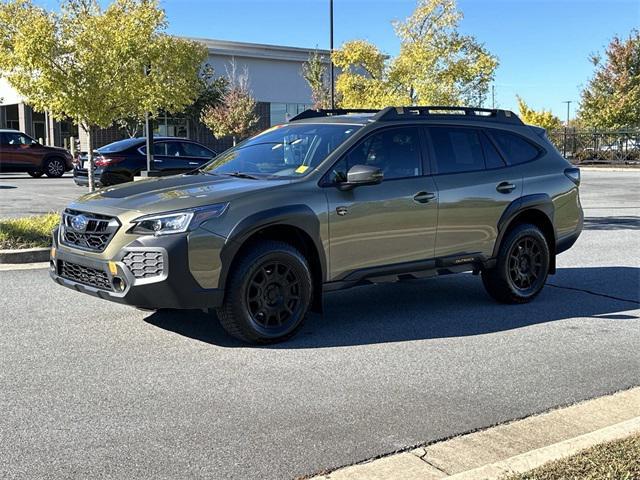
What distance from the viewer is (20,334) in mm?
5988

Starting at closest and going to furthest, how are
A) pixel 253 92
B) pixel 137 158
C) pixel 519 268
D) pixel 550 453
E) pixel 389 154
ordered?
pixel 550 453 < pixel 389 154 < pixel 519 268 < pixel 137 158 < pixel 253 92

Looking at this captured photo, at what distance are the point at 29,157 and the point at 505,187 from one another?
23179 millimetres

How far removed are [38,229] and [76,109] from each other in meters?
2.28

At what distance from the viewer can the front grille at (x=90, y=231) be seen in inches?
217

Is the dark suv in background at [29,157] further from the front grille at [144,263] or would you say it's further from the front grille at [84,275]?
the front grille at [144,263]

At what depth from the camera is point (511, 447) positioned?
395 centimetres

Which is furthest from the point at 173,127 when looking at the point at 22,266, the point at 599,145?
the point at 22,266

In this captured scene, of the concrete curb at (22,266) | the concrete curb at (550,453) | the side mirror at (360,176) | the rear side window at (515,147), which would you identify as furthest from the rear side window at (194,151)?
the concrete curb at (550,453)

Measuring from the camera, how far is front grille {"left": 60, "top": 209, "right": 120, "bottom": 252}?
550 centimetres

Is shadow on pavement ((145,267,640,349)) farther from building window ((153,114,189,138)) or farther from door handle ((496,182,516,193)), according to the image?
building window ((153,114,189,138))

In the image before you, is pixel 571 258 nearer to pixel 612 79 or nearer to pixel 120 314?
pixel 120 314

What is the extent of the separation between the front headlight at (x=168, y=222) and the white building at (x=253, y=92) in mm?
37535

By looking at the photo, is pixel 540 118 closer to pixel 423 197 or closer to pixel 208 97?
pixel 208 97

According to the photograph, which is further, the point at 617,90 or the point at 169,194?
the point at 617,90
